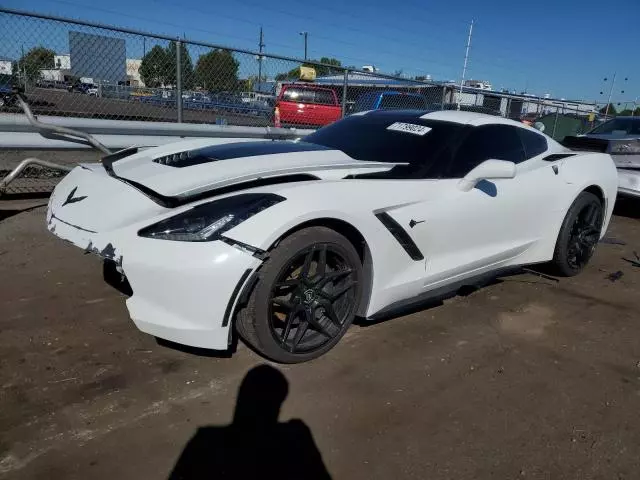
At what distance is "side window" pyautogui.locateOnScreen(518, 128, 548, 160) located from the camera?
13.2 feet

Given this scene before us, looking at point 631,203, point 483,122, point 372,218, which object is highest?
point 483,122

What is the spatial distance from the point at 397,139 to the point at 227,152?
1187 mm

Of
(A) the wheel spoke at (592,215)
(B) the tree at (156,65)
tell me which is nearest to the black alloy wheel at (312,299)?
(A) the wheel spoke at (592,215)

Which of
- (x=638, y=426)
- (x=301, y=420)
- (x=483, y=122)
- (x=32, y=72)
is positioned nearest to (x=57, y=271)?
(x=301, y=420)

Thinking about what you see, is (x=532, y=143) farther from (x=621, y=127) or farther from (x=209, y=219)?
(x=621, y=127)

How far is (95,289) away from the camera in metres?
3.51

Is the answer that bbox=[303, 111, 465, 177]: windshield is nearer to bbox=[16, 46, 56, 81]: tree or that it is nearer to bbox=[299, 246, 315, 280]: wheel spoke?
bbox=[299, 246, 315, 280]: wheel spoke

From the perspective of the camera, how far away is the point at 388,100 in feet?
38.0

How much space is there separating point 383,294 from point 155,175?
1.44m

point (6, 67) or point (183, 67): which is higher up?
point (183, 67)

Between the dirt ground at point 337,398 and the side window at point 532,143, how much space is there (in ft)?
4.27

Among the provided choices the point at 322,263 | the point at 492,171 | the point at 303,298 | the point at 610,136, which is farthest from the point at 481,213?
the point at 610,136

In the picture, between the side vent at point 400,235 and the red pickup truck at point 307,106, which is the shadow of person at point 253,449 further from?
the red pickup truck at point 307,106

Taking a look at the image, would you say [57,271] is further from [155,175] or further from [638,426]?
[638,426]
